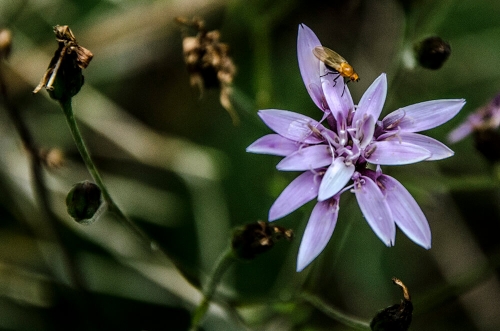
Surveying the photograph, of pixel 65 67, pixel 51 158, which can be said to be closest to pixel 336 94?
pixel 65 67

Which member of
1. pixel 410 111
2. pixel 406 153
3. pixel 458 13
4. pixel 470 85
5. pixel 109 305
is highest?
pixel 458 13

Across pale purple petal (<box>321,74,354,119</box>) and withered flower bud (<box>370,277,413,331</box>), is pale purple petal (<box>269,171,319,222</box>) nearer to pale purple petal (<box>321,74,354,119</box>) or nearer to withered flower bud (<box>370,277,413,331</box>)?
pale purple petal (<box>321,74,354,119</box>)

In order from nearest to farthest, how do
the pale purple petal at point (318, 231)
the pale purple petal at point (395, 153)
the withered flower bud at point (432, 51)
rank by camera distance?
the pale purple petal at point (318, 231) < the pale purple petal at point (395, 153) < the withered flower bud at point (432, 51)

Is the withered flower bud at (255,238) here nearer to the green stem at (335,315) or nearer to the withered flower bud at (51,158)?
the green stem at (335,315)

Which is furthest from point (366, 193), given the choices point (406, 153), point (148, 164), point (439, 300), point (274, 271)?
point (148, 164)

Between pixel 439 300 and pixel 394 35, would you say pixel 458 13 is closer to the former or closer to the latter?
pixel 394 35

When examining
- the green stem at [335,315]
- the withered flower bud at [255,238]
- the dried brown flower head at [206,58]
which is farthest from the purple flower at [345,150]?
the dried brown flower head at [206,58]

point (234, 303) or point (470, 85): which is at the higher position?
point (470, 85)
